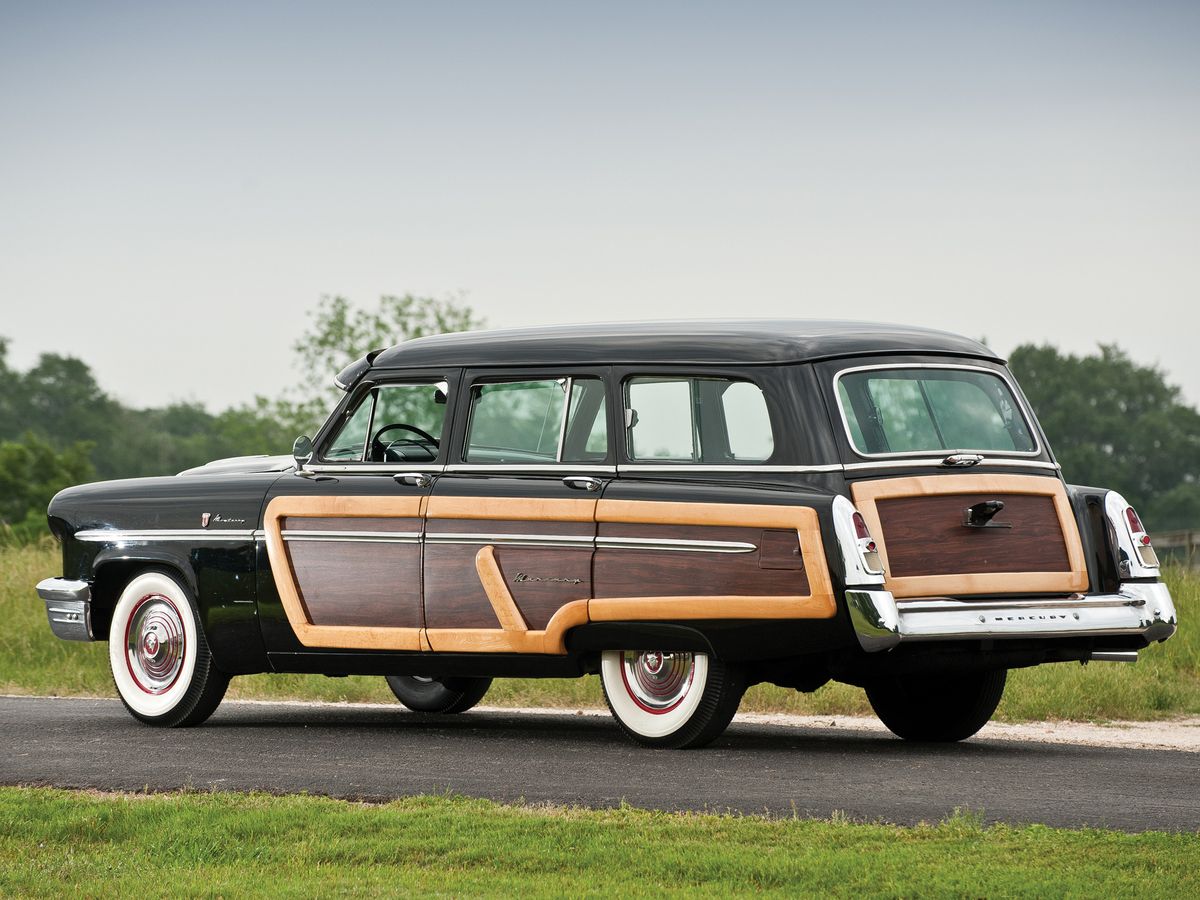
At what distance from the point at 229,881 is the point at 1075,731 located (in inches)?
273

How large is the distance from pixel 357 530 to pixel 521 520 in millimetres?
1037

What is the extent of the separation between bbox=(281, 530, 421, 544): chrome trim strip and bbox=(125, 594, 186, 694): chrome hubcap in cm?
103

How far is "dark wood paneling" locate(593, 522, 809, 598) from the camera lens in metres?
8.25

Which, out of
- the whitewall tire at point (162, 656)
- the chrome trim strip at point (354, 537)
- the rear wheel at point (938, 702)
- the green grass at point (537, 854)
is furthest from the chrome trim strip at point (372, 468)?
the rear wheel at point (938, 702)

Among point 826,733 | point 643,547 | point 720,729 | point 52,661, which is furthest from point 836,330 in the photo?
point 52,661

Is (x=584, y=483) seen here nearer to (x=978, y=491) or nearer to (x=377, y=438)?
(x=377, y=438)

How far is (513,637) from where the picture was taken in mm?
9055

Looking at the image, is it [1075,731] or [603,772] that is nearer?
[603,772]

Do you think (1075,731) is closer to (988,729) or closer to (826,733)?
(988,729)

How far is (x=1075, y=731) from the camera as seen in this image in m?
11.5

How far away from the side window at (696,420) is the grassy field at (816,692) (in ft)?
13.4

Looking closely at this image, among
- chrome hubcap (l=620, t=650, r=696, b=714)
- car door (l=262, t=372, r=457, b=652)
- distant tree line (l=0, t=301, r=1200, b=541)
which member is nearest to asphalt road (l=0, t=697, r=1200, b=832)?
chrome hubcap (l=620, t=650, r=696, b=714)

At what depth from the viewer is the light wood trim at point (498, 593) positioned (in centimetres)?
903

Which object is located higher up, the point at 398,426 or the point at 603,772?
the point at 398,426
